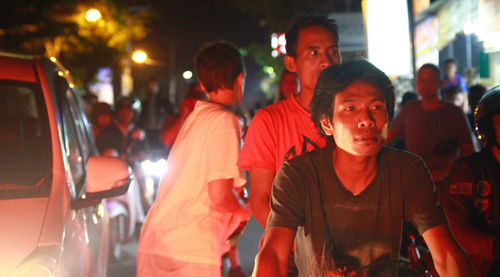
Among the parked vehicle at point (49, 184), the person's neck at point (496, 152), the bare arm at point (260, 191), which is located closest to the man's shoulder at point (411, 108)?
the person's neck at point (496, 152)

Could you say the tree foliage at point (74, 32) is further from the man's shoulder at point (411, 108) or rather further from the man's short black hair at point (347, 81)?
the man's short black hair at point (347, 81)

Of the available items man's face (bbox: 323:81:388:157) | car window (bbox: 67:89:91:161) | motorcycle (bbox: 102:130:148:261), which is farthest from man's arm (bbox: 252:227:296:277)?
motorcycle (bbox: 102:130:148:261)

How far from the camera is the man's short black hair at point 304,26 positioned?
336 centimetres

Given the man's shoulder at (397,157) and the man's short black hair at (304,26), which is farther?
the man's short black hair at (304,26)

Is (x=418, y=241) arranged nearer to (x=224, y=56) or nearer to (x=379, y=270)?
(x=379, y=270)

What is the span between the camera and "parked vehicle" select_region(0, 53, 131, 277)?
10.0 ft

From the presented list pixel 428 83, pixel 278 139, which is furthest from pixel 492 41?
pixel 278 139

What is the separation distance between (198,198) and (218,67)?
2.48ft

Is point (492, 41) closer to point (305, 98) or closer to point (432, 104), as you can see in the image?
point (432, 104)

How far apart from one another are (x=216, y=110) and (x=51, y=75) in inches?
54.5

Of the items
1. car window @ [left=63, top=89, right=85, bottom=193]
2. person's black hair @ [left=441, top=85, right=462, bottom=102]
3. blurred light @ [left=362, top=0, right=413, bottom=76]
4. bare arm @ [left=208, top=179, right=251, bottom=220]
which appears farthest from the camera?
blurred light @ [left=362, top=0, right=413, bottom=76]

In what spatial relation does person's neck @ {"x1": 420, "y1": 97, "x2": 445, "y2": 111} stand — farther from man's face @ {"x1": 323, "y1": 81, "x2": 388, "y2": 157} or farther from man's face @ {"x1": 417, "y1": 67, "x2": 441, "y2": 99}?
man's face @ {"x1": 323, "y1": 81, "x2": 388, "y2": 157}

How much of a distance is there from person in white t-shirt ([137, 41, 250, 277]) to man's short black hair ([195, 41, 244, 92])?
0.16 metres

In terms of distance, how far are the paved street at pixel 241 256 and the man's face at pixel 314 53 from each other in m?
4.01
